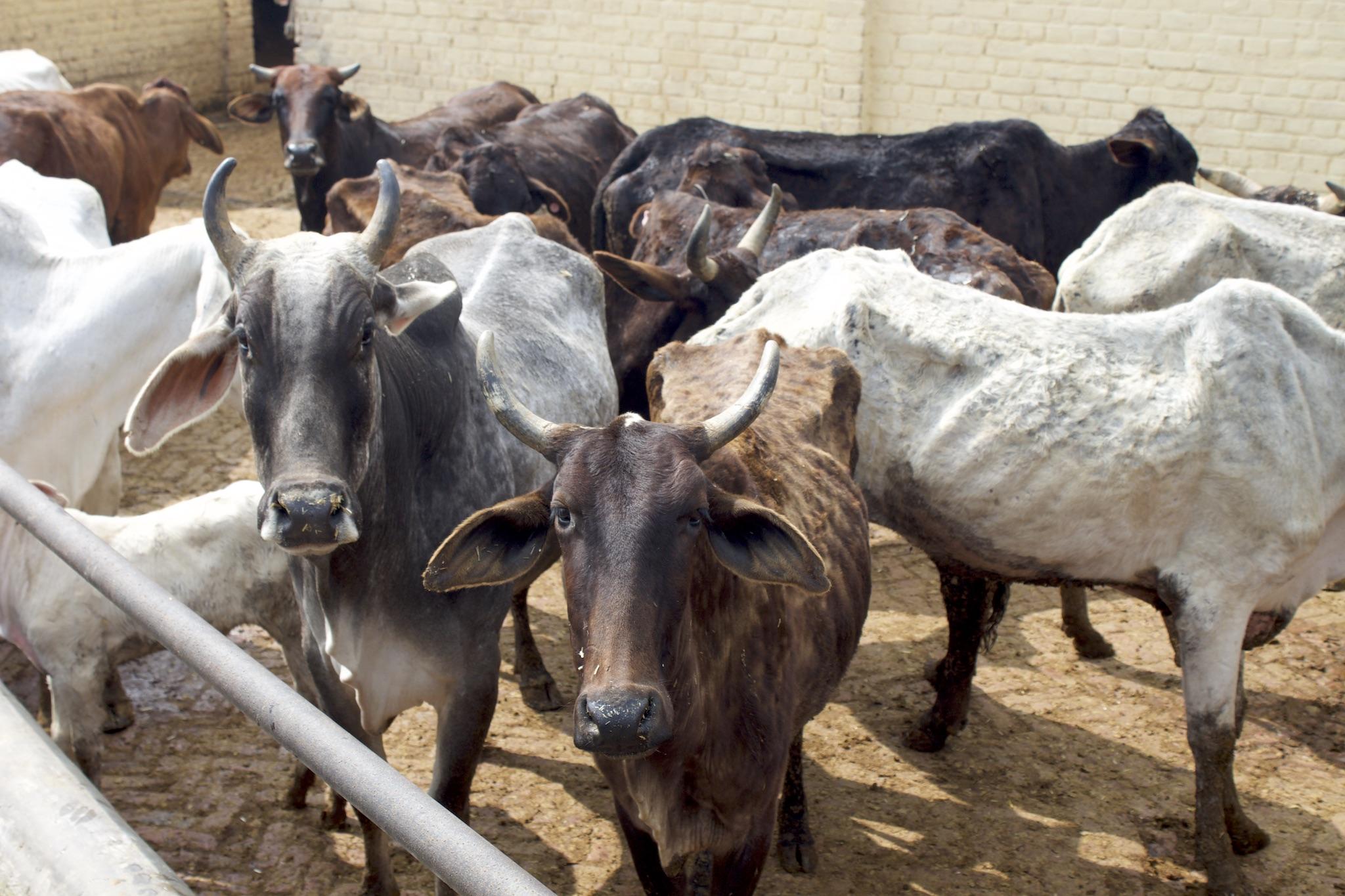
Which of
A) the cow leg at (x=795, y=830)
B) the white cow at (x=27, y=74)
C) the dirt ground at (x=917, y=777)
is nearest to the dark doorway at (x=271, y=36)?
the white cow at (x=27, y=74)

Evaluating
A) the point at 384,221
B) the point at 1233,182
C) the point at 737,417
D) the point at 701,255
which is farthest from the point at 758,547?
the point at 1233,182

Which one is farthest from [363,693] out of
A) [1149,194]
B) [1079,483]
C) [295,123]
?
[295,123]

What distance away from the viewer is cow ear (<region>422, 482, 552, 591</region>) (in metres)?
3.24

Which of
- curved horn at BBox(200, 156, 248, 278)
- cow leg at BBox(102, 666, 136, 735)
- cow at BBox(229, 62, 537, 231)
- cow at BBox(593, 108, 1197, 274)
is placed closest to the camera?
curved horn at BBox(200, 156, 248, 278)

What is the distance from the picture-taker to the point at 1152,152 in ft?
30.4

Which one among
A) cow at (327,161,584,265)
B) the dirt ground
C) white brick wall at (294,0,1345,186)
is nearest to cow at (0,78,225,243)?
cow at (327,161,584,265)

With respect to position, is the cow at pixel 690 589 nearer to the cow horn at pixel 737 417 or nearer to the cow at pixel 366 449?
the cow horn at pixel 737 417

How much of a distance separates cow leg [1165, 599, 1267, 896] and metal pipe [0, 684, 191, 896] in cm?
344

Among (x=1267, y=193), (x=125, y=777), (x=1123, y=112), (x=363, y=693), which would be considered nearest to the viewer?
(x=363, y=693)

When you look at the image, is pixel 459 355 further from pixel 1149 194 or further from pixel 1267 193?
pixel 1267 193

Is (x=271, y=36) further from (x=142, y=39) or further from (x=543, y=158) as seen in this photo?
(x=543, y=158)

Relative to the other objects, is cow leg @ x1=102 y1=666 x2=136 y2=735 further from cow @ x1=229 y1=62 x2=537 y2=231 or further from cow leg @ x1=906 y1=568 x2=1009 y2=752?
cow @ x1=229 y1=62 x2=537 y2=231

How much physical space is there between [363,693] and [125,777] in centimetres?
167

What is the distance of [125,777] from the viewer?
4.95m
